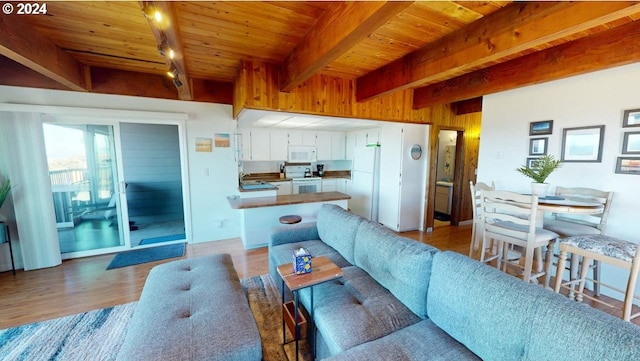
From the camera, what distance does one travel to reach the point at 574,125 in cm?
269

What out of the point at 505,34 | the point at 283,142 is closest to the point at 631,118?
the point at 505,34

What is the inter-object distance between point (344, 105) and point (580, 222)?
3.01m

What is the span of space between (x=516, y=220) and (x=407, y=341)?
5.58 ft

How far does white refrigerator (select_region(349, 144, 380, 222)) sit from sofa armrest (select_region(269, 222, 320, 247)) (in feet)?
7.94

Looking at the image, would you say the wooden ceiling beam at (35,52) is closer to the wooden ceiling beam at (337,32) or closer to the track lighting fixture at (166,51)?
the track lighting fixture at (166,51)

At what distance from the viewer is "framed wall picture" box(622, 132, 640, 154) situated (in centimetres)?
227

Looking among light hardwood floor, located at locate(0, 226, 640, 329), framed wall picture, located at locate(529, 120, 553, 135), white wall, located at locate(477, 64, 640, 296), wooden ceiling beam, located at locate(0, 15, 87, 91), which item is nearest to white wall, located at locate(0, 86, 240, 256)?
light hardwood floor, located at locate(0, 226, 640, 329)

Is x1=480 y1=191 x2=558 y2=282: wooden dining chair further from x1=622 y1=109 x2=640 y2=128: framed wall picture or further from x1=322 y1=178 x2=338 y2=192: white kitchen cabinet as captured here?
x1=322 y1=178 x2=338 y2=192: white kitchen cabinet

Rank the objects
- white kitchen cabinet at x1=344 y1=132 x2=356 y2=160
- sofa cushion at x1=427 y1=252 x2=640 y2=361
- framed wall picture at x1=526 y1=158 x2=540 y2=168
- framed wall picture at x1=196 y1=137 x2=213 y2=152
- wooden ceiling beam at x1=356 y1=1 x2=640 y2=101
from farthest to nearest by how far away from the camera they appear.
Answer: white kitchen cabinet at x1=344 y1=132 x2=356 y2=160 < framed wall picture at x1=196 y1=137 x2=213 y2=152 < framed wall picture at x1=526 y1=158 x2=540 y2=168 < wooden ceiling beam at x1=356 y1=1 x2=640 y2=101 < sofa cushion at x1=427 y1=252 x2=640 y2=361

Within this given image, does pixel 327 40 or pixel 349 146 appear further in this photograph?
pixel 349 146

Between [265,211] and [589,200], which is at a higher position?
[589,200]

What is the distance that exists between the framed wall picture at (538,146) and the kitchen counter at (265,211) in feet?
8.90

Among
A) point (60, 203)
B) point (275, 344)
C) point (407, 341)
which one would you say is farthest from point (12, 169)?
point (407, 341)

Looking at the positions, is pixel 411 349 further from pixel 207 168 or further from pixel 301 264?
pixel 207 168
